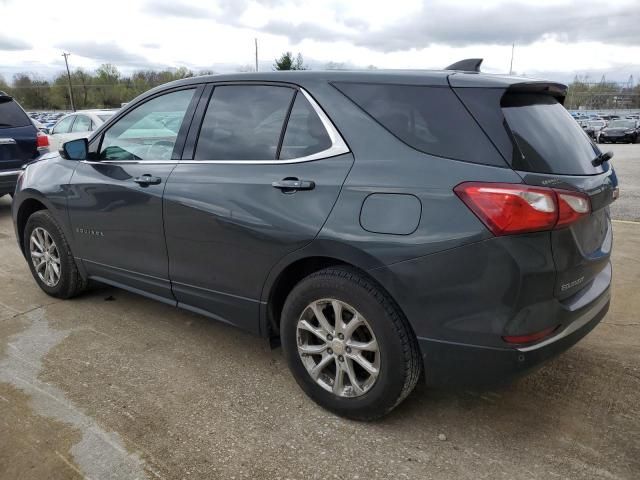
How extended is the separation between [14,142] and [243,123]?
6.04 metres

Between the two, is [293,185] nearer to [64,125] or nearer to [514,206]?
[514,206]

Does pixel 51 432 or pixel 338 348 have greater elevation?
pixel 338 348

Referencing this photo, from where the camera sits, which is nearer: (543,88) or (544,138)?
(544,138)

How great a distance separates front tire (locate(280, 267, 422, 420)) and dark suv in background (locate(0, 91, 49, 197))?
252 inches

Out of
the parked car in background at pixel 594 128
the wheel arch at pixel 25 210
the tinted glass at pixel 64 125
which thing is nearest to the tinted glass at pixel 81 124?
the tinted glass at pixel 64 125

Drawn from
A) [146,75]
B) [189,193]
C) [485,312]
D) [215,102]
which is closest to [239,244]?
[189,193]

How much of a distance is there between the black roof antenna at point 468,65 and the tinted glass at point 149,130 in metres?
1.62

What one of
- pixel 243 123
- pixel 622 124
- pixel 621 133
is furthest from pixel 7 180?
pixel 622 124

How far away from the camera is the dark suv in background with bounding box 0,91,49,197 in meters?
7.62

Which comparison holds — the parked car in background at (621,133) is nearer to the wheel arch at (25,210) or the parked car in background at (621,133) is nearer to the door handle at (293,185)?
the wheel arch at (25,210)

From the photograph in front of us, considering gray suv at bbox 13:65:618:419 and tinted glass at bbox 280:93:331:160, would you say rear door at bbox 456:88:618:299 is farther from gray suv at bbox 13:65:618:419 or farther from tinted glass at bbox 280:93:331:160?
tinted glass at bbox 280:93:331:160

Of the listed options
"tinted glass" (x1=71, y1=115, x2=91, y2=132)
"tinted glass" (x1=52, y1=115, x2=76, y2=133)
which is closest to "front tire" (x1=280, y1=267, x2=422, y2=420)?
"tinted glass" (x1=71, y1=115, x2=91, y2=132)

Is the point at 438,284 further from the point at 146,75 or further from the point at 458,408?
the point at 146,75

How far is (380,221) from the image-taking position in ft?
8.08
